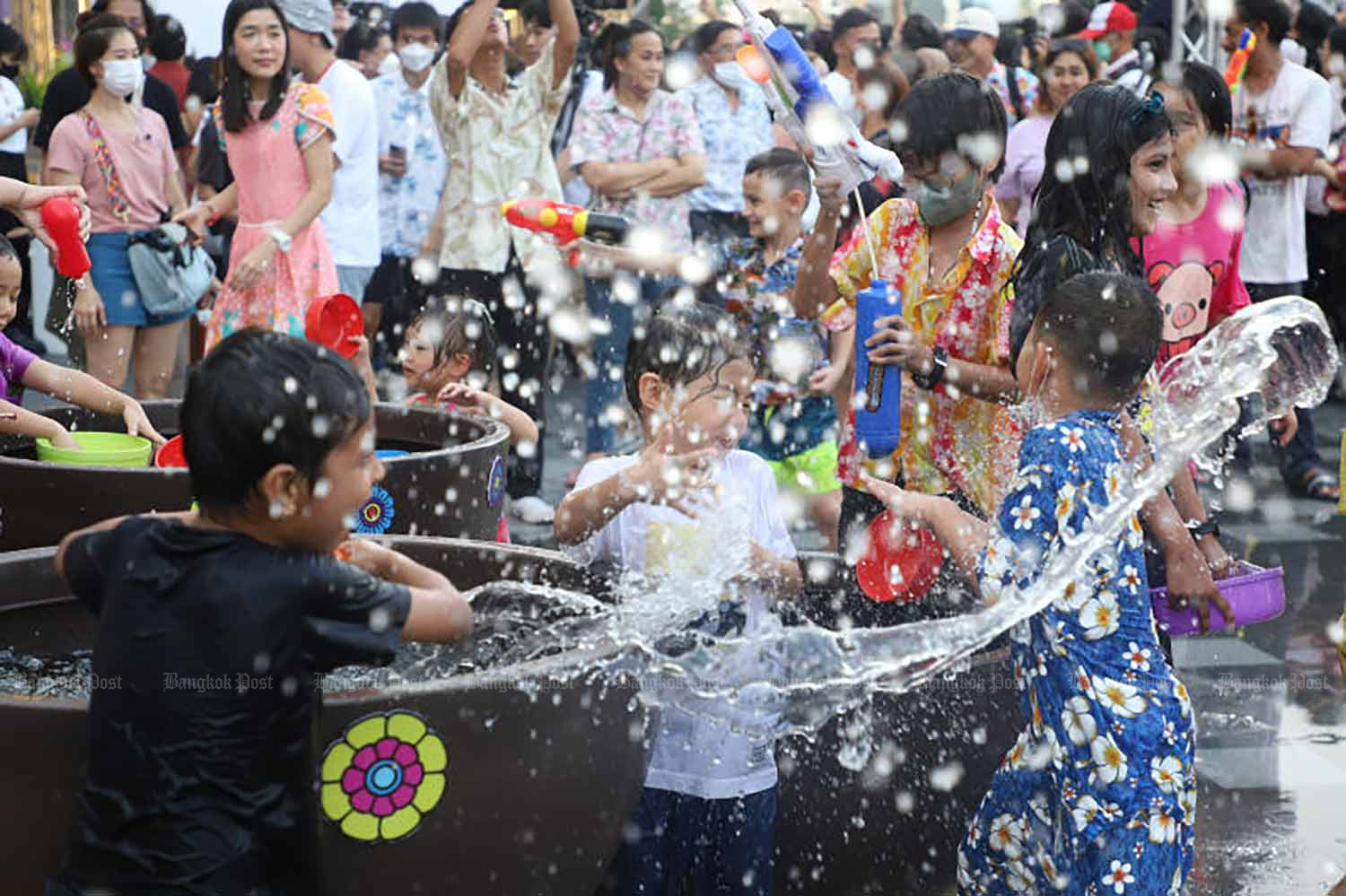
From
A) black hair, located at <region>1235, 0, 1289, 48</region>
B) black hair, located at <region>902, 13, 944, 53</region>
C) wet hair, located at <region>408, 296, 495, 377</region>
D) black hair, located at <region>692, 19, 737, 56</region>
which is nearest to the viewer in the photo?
wet hair, located at <region>408, 296, 495, 377</region>

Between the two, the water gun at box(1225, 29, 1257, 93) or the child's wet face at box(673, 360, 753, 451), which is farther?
the water gun at box(1225, 29, 1257, 93)

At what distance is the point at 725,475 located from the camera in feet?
10.2

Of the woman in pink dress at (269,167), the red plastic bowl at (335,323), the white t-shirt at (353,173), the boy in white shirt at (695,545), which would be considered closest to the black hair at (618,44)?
the white t-shirt at (353,173)

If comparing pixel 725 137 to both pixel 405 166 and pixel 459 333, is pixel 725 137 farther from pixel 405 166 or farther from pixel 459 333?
pixel 459 333

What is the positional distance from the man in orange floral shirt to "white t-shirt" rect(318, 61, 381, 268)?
10.8ft

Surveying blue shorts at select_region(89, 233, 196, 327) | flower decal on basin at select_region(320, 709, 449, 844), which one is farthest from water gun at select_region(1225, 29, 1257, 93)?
flower decal on basin at select_region(320, 709, 449, 844)

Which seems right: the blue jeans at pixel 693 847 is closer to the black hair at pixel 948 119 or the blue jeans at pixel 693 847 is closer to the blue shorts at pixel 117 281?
the black hair at pixel 948 119

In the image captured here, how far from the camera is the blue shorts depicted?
23.4ft

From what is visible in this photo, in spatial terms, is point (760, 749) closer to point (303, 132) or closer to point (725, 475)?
point (725, 475)

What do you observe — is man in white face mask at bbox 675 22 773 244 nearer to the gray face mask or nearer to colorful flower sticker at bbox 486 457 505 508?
colorful flower sticker at bbox 486 457 505 508

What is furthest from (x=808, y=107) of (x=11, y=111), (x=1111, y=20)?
(x=11, y=111)

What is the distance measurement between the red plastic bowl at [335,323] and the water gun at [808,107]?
5.47ft

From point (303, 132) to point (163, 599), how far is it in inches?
158

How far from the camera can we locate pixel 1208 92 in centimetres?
452
